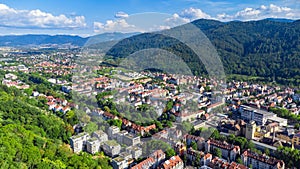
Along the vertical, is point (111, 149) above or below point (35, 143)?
below

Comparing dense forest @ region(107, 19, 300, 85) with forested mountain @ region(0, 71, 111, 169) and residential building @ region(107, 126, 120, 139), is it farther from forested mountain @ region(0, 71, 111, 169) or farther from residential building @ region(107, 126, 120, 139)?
forested mountain @ region(0, 71, 111, 169)

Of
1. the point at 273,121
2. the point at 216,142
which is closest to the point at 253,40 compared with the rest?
the point at 273,121

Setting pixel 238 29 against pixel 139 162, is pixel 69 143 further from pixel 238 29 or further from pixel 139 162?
pixel 238 29

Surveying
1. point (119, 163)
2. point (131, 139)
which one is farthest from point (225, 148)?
point (119, 163)

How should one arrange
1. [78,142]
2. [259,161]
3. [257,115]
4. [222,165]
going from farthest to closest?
[257,115], [78,142], [259,161], [222,165]

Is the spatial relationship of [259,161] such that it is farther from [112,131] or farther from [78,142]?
[78,142]

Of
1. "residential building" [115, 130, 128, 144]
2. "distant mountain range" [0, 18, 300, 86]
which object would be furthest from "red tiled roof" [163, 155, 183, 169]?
"distant mountain range" [0, 18, 300, 86]

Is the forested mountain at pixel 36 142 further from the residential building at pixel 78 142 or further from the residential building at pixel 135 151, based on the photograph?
the residential building at pixel 135 151
